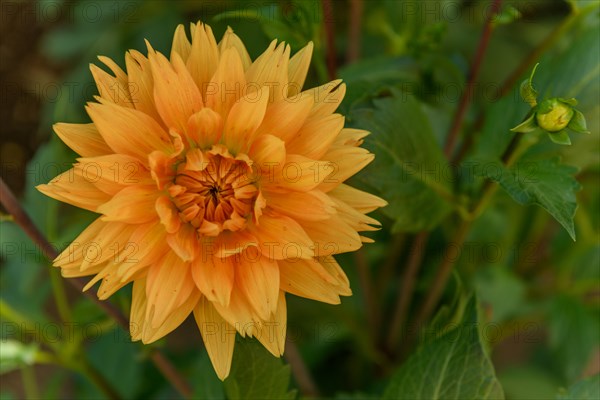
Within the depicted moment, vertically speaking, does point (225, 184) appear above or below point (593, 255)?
above

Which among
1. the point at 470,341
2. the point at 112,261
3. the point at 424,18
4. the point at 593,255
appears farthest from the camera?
the point at 593,255

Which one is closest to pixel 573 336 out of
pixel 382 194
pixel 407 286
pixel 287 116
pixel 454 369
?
pixel 407 286

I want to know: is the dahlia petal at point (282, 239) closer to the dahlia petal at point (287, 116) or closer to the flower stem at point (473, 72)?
the dahlia petal at point (287, 116)

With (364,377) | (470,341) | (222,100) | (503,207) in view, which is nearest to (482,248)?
(503,207)

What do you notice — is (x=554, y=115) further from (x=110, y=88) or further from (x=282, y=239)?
(x=110, y=88)

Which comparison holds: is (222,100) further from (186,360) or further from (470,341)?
(186,360)

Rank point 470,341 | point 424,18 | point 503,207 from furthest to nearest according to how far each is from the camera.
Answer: point 503,207
point 424,18
point 470,341
